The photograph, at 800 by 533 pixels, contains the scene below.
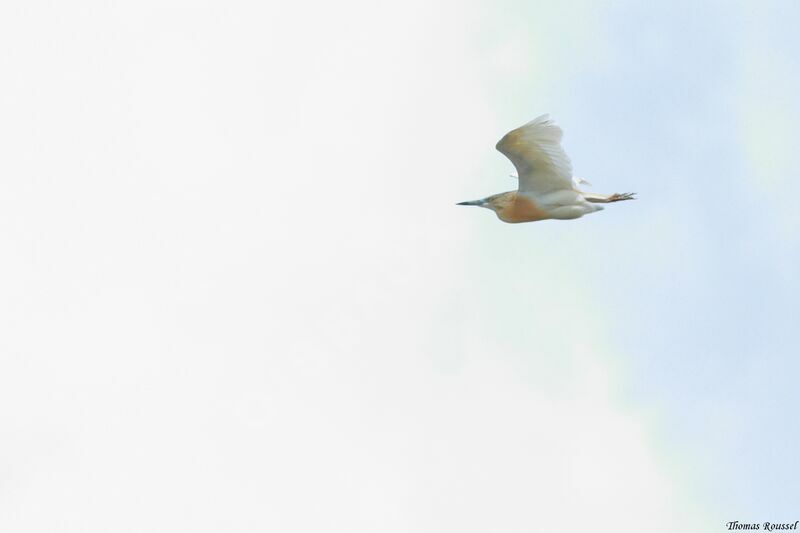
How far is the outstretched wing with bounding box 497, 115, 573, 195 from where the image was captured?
140 ft

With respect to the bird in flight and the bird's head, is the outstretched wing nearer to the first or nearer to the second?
the bird in flight

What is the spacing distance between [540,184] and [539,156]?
1610 millimetres

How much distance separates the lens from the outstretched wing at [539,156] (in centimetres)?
4256

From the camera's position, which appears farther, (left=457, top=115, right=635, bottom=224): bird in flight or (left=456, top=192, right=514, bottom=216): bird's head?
(left=456, top=192, right=514, bottom=216): bird's head

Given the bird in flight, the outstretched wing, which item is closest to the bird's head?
the bird in flight

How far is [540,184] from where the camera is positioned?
4509 centimetres

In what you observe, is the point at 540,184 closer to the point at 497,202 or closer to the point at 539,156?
the point at 539,156

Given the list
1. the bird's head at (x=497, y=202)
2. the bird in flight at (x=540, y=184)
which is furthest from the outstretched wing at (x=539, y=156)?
the bird's head at (x=497, y=202)

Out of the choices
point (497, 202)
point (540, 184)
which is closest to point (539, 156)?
point (540, 184)

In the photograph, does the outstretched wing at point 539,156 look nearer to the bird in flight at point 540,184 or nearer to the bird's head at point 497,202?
the bird in flight at point 540,184

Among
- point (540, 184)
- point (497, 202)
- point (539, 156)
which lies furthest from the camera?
point (497, 202)

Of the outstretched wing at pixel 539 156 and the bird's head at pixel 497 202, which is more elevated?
the outstretched wing at pixel 539 156

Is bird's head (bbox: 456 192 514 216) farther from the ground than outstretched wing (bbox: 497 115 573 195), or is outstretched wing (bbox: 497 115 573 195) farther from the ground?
outstretched wing (bbox: 497 115 573 195)

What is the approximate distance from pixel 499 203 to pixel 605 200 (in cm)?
374
